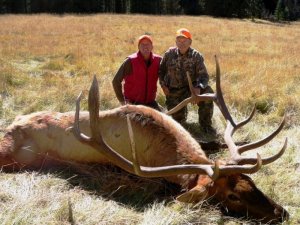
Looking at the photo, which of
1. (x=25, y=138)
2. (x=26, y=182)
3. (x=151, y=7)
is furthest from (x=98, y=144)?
(x=151, y=7)

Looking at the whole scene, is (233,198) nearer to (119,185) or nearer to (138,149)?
(138,149)

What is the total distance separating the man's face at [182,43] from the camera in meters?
7.05

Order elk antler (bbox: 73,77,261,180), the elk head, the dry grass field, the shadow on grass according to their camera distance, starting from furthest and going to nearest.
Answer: the shadow on grass → the dry grass field → the elk head → elk antler (bbox: 73,77,261,180)

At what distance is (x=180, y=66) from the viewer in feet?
23.9

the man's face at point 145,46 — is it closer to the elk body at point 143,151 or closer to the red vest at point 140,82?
the red vest at point 140,82

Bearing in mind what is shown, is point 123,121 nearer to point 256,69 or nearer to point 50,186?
point 50,186

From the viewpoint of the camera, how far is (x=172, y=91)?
292 inches

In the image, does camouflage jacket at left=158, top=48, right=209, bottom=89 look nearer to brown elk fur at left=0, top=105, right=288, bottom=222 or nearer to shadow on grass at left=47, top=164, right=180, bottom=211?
brown elk fur at left=0, top=105, right=288, bottom=222

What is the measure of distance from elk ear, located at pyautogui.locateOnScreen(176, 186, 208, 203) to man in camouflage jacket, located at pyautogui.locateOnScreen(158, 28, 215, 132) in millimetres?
2923

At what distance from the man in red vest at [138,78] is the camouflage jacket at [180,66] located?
0.22 metres

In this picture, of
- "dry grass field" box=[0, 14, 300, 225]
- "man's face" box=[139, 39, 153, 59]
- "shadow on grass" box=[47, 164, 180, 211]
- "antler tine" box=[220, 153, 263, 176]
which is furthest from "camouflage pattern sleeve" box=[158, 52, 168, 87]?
"antler tine" box=[220, 153, 263, 176]

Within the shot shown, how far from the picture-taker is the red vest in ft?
22.8

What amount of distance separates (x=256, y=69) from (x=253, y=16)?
40995 mm

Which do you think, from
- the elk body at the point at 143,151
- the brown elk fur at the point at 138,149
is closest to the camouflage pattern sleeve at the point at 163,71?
the elk body at the point at 143,151
